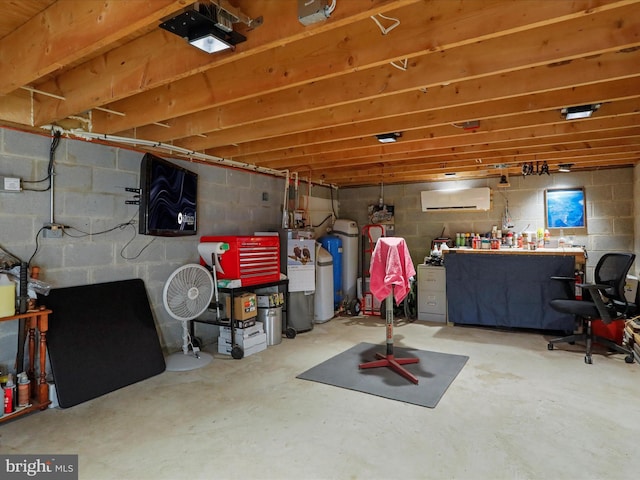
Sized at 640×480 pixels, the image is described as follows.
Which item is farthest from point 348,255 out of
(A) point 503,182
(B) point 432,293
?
(A) point 503,182

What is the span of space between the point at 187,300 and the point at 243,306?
2.24ft

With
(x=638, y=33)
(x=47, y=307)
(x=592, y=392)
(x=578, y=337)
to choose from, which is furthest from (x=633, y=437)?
(x=47, y=307)

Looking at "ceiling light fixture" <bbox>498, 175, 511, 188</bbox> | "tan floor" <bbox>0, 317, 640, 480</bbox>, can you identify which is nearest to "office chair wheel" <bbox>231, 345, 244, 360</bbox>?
"tan floor" <bbox>0, 317, 640, 480</bbox>

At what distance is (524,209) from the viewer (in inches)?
231

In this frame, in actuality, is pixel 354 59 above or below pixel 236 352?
above

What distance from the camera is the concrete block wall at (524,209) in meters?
5.34

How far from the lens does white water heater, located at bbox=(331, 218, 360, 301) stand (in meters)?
6.47

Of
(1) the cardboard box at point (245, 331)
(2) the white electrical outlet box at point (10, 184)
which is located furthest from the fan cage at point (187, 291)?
(2) the white electrical outlet box at point (10, 184)

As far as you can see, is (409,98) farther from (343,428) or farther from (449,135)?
(343,428)

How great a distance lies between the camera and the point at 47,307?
3125 millimetres

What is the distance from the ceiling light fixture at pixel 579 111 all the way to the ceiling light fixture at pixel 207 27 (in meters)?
2.49

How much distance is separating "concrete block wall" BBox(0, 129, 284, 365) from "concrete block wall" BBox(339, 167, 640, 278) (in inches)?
127

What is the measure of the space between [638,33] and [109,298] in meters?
4.12

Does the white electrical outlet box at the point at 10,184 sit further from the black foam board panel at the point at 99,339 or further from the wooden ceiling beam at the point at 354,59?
the wooden ceiling beam at the point at 354,59
